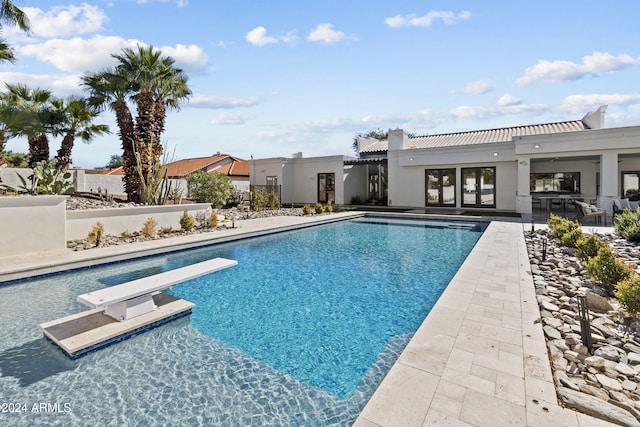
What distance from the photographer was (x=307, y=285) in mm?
6832

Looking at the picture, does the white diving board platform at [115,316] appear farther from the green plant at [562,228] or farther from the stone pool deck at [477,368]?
the green plant at [562,228]

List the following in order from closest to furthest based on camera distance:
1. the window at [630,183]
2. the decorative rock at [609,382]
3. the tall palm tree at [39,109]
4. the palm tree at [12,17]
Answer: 1. the decorative rock at [609,382]
2. the palm tree at [12,17]
3. the tall palm tree at [39,109]
4. the window at [630,183]

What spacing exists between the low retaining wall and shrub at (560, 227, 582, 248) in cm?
1281

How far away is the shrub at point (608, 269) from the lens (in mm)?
5215

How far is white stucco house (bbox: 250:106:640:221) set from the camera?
15.0 metres

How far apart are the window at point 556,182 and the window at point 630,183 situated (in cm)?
248

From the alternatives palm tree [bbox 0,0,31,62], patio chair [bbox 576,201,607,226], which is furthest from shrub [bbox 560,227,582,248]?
palm tree [bbox 0,0,31,62]

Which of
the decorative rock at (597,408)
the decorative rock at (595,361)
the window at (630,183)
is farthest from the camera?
the window at (630,183)

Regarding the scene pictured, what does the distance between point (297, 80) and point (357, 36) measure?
312 centimetres

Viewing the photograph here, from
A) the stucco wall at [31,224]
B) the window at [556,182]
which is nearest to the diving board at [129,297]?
the stucco wall at [31,224]

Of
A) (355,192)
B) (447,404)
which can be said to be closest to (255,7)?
(447,404)

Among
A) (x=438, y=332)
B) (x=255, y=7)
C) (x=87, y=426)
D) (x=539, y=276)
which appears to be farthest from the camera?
(x=255, y=7)

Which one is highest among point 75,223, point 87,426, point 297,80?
point 297,80

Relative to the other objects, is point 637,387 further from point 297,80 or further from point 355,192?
point 355,192
